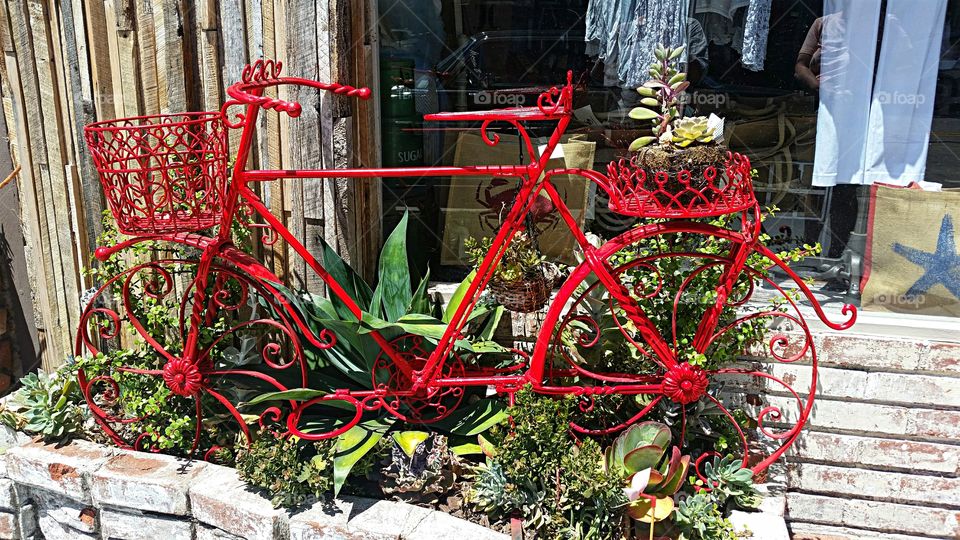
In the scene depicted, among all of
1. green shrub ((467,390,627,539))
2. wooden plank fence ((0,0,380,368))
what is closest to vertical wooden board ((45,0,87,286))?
wooden plank fence ((0,0,380,368))

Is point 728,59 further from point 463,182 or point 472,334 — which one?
point 472,334

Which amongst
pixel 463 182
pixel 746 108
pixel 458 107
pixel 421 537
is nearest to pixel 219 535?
pixel 421 537

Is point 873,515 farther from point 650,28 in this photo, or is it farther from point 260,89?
point 260,89

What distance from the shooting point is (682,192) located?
8.64 ft

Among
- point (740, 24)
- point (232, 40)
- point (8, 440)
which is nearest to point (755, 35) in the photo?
point (740, 24)

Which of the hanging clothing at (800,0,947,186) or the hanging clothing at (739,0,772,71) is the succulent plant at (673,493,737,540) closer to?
the hanging clothing at (800,0,947,186)

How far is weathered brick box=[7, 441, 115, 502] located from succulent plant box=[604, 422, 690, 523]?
7.19ft

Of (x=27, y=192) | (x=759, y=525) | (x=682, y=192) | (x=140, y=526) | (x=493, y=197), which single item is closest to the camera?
(x=682, y=192)

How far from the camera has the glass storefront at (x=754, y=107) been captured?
3521 mm

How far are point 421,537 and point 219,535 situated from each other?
89cm

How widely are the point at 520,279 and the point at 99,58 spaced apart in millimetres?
2280

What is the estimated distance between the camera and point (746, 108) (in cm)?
394

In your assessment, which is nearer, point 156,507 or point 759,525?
point 759,525

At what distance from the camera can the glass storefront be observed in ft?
11.6
